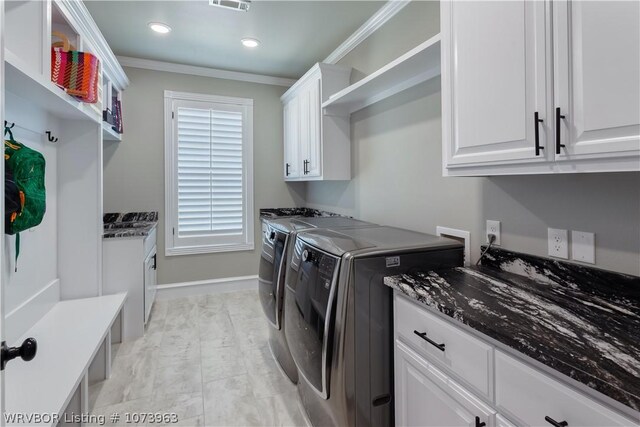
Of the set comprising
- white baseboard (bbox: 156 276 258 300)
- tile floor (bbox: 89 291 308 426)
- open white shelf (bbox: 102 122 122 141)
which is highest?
open white shelf (bbox: 102 122 122 141)

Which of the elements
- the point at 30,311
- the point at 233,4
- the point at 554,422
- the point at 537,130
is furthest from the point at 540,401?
the point at 233,4

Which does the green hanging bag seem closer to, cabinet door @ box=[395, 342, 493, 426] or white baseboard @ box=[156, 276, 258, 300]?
cabinet door @ box=[395, 342, 493, 426]

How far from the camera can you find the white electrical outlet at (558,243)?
133 centimetres

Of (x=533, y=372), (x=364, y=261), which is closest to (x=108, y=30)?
(x=364, y=261)

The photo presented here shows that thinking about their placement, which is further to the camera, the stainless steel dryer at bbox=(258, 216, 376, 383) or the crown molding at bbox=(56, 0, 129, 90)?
the stainless steel dryer at bbox=(258, 216, 376, 383)

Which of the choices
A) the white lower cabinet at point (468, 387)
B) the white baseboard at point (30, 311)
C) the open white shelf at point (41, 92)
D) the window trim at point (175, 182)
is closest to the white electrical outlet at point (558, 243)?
the white lower cabinet at point (468, 387)

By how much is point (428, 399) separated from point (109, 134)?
3.39 m

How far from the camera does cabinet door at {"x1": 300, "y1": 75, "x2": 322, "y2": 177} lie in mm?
3023

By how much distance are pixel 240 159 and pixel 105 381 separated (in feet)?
8.69

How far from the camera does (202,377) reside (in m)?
2.24

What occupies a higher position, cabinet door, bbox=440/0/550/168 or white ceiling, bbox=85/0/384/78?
white ceiling, bbox=85/0/384/78

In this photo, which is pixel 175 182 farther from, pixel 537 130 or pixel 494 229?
pixel 537 130

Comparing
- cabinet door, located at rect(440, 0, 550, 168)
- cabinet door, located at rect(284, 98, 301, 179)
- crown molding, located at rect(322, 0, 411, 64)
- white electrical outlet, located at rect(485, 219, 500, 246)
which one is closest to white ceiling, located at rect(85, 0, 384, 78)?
crown molding, located at rect(322, 0, 411, 64)

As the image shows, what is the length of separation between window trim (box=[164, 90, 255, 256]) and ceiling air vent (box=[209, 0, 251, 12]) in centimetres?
156
